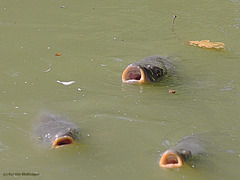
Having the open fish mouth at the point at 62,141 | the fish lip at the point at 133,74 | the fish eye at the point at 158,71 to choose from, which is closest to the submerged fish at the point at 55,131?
the open fish mouth at the point at 62,141

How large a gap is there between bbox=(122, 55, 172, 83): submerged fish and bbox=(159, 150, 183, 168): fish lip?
2.08m

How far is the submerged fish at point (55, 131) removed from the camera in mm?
4477

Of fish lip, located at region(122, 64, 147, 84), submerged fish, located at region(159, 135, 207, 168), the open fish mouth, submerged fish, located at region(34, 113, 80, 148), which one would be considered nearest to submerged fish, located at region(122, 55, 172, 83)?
fish lip, located at region(122, 64, 147, 84)

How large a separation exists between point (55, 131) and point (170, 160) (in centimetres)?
125

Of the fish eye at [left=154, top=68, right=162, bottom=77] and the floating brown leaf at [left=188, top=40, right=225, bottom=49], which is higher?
the fish eye at [left=154, top=68, right=162, bottom=77]

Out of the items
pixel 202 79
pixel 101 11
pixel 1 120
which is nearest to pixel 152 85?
pixel 202 79

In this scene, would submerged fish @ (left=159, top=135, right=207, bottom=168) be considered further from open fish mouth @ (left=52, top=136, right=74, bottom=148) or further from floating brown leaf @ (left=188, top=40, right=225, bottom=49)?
floating brown leaf @ (left=188, top=40, right=225, bottom=49)

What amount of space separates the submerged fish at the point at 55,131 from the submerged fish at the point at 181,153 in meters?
1.01

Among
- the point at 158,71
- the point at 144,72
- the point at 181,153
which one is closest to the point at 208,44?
the point at 158,71

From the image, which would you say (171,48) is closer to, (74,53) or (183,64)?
(183,64)

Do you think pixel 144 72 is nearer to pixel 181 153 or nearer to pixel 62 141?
pixel 62 141

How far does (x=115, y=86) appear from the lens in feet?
20.0

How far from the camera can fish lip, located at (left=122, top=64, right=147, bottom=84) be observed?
6.04 meters

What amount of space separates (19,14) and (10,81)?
10.3 feet
